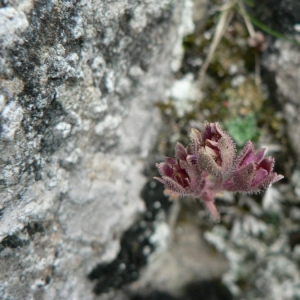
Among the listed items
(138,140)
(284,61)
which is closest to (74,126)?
(138,140)

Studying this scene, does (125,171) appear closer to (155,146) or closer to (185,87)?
(155,146)

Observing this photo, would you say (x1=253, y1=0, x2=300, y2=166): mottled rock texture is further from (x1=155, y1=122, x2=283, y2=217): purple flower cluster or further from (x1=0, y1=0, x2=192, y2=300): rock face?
(x1=155, y1=122, x2=283, y2=217): purple flower cluster

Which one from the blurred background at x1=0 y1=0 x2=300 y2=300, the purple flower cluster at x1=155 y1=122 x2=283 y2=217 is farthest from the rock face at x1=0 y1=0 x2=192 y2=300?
the purple flower cluster at x1=155 y1=122 x2=283 y2=217

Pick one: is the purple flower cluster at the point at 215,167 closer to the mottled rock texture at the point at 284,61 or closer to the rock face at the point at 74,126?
the rock face at the point at 74,126

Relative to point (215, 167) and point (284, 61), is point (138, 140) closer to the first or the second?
point (215, 167)

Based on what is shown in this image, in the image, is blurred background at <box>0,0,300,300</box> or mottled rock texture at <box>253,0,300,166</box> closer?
blurred background at <box>0,0,300,300</box>

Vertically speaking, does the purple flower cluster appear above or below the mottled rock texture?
below

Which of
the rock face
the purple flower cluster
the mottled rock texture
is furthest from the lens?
the mottled rock texture
